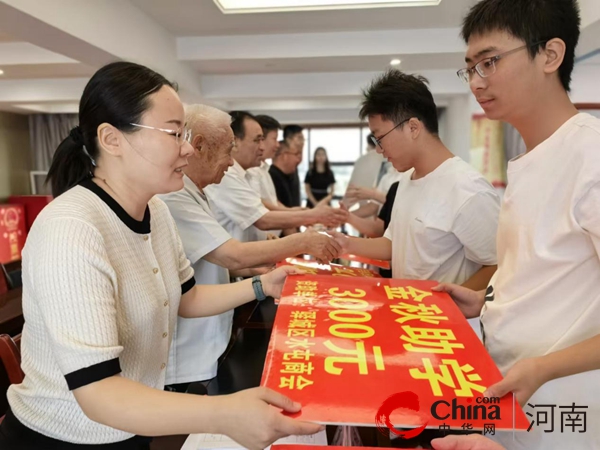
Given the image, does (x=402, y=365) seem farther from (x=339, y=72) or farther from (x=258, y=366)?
(x=339, y=72)

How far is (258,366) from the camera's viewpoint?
1.28 metres

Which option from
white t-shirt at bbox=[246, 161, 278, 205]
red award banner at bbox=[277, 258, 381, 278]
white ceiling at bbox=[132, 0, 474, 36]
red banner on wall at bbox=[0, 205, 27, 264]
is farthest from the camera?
red banner on wall at bbox=[0, 205, 27, 264]

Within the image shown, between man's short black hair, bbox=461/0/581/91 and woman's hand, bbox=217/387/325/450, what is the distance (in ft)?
2.67

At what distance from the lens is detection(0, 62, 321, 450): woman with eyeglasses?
25.6 inches

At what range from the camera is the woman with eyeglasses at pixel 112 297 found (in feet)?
2.14

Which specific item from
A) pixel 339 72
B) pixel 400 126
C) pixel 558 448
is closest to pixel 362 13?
pixel 339 72

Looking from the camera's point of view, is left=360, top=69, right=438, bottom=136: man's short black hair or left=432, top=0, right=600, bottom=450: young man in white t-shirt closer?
left=432, top=0, right=600, bottom=450: young man in white t-shirt

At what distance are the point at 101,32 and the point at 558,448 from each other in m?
3.37

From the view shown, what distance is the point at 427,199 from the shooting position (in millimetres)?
1396

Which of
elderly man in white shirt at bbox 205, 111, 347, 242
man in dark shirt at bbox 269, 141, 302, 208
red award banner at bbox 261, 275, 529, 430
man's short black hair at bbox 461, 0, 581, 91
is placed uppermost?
man's short black hair at bbox 461, 0, 581, 91

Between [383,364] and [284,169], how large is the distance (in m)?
3.79

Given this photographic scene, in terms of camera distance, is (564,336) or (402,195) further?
(402,195)

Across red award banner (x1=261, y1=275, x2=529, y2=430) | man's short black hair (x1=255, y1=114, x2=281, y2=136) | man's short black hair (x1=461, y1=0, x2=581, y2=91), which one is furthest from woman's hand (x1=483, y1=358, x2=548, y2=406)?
man's short black hair (x1=255, y1=114, x2=281, y2=136)

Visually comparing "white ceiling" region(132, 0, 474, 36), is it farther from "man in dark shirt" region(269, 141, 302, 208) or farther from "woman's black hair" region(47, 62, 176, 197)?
"woman's black hair" region(47, 62, 176, 197)
